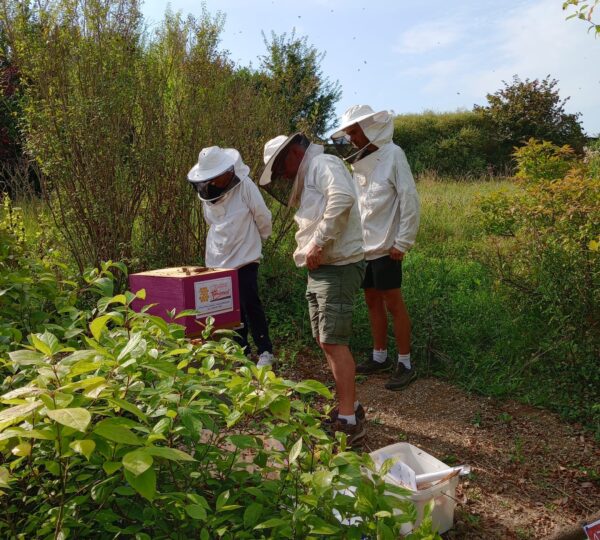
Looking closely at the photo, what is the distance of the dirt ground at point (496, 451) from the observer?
2812 mm

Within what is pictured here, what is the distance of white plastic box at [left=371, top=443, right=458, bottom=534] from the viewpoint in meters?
2.43

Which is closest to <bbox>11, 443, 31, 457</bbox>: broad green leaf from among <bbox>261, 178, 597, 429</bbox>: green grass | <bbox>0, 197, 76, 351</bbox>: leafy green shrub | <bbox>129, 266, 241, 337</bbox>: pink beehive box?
A: <bbox>0, 197, 76, 351</bbox>: leafy green shrub

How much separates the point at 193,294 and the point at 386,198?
168 cm

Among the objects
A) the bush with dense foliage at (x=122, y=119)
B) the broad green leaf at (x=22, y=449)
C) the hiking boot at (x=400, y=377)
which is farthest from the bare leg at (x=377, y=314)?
the broad green leaf at (x=22, y=449)

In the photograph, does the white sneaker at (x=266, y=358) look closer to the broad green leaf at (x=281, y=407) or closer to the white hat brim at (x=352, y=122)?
the white hat brim at (x=352, y=122)

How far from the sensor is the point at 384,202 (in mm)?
4125

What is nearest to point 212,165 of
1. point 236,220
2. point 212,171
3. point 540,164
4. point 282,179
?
point 212,171

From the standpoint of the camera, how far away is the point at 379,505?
4.13ft

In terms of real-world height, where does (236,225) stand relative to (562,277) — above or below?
above

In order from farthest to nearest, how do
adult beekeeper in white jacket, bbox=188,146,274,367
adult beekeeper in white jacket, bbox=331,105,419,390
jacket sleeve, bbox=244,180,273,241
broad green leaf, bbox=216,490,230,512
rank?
jacket sleeve, bbox=244,180,273,241
adult beekeeper in white jacket, bbox=188,146,274,367
adult beekeeper in white jacket, bbox=331,105,419,390
broad green leaf, bbox=216,490,230,512

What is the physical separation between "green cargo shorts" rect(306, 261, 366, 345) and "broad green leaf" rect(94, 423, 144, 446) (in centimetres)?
238

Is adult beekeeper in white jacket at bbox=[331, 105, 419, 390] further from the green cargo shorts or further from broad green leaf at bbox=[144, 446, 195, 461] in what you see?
broad green leaf at bbox=[144, 446, 195, 461]

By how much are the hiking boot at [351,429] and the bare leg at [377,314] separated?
110 cm

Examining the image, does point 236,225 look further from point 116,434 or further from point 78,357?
point 116,434
